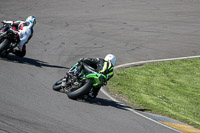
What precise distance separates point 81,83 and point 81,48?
7.63 metres

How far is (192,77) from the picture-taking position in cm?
1603

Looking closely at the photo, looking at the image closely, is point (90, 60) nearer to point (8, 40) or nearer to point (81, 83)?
point (81, 83)

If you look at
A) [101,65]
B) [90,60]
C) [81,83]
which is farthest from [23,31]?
[101,65]

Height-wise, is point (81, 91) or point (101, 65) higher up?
point (101, 65)

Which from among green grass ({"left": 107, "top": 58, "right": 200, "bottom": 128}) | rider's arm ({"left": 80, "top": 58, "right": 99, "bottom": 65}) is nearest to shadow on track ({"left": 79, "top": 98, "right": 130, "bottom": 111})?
green grass ({"left": 107, "top": 58, "right": 200, "bottom": 128})

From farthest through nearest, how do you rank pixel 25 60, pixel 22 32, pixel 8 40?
pixel 25 60 < pixel 22 32 < pixel 8 40

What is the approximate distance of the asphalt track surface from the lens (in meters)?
8.00

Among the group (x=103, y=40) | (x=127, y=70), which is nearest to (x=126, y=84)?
(x=127, y=70)

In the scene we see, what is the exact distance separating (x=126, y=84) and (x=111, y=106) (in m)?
3.67

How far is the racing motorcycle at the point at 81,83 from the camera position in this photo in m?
9.42

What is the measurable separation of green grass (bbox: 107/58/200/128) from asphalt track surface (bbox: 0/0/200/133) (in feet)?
3.85

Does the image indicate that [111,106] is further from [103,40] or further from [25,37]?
[103,40]

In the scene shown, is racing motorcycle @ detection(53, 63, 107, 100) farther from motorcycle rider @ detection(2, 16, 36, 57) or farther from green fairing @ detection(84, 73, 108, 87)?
motorcycle rider @ detection(2, 16, 36, 57)

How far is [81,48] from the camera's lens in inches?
683
